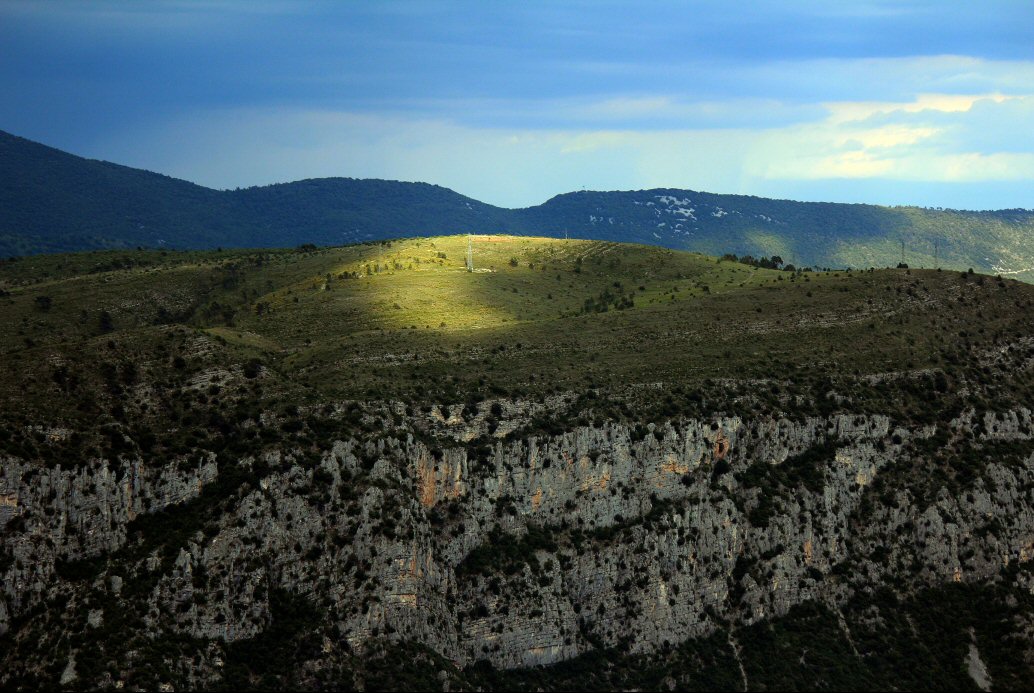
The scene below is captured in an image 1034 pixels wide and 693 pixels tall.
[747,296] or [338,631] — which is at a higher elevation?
[747,296]

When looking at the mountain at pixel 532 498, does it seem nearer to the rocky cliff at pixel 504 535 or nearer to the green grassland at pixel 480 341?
the rocky cliff at pixel 504 535

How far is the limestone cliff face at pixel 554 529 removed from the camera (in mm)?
96875

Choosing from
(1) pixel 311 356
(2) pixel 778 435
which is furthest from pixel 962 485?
(1) pixel 311 356

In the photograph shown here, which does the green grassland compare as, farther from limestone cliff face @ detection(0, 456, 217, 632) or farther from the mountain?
limestone cliff face @ detection(0, 456, 217, 632)

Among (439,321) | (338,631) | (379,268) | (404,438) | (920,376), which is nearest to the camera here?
(338,631)

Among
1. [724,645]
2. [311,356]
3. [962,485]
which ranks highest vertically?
[311,356]

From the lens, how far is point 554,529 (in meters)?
113

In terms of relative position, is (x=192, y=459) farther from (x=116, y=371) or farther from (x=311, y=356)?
(x=311, y=356)

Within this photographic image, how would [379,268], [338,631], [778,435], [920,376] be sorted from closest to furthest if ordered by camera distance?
1. [338,631]
2. [778,435]
3. [920,376]
4. [379,268]

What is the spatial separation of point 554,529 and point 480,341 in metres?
26.4

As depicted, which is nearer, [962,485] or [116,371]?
[116,371]

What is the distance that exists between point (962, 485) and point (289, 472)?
5873cm

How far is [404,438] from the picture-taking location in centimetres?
10931

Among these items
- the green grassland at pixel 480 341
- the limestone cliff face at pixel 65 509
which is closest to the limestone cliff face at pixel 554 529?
the limestone cliff face at pixel 65 509
